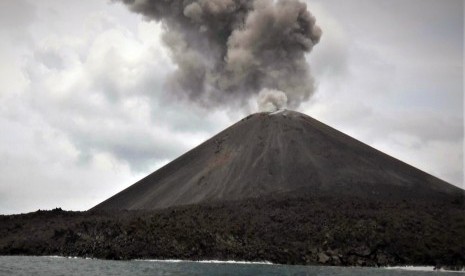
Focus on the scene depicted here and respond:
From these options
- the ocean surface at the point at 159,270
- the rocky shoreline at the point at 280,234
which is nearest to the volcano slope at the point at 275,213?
the rocky shoreline at the point at 280,234

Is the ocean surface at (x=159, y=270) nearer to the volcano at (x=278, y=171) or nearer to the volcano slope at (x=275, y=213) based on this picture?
the volcano slope at (x=275, y=213)

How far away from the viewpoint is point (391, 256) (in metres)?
101

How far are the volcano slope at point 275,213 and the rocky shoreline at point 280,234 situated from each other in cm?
22

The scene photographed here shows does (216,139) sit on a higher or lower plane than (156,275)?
higher

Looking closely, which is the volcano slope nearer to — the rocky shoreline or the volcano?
the rocky shoreline

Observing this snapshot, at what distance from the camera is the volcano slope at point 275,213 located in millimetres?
104125

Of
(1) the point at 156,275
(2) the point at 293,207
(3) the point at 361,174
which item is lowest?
(1) the point at 156,275

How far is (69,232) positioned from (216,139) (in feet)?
203

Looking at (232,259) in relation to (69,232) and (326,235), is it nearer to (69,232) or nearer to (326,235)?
(326,235)

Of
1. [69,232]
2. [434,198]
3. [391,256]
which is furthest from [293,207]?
[69,232]

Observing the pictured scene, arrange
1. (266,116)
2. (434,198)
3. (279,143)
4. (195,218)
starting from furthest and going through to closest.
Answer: (266,116), (279,143), (434,198), (195,218)

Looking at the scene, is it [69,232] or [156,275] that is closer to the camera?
[156,275]

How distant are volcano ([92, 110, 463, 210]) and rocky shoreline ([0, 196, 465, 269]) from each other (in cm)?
954

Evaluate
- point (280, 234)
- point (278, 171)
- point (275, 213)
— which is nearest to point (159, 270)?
point (280, 234)
